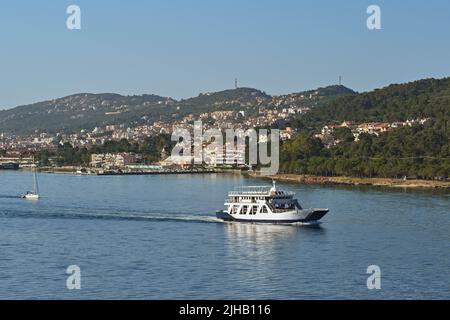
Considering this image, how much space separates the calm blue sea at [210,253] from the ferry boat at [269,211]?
39 centimetres

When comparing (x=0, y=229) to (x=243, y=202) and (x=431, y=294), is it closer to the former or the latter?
(x=243, y=202)

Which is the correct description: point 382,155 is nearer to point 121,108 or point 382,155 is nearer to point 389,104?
point 389,104

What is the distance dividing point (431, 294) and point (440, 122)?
47.7m

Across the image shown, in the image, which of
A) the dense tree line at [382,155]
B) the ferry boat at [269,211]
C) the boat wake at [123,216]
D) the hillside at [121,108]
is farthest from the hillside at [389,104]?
the ferry boat at [269,211]

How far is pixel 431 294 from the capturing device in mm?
11289

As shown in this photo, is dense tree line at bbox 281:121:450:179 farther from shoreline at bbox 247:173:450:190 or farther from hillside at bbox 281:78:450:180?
shoreline at bbox 247:173:450:190

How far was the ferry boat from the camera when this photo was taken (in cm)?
1983

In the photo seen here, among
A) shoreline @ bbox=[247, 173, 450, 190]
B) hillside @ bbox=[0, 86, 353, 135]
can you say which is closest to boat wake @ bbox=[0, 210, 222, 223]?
shoreline @ bbox=[247, 173, 450, 190]

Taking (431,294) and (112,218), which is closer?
(431,294)

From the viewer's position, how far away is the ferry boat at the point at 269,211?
781 inches

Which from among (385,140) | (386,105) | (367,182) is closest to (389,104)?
(386,105)

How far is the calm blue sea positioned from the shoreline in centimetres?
1297

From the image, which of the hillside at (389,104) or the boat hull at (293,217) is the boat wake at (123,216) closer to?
the boat hull at (293,217)
